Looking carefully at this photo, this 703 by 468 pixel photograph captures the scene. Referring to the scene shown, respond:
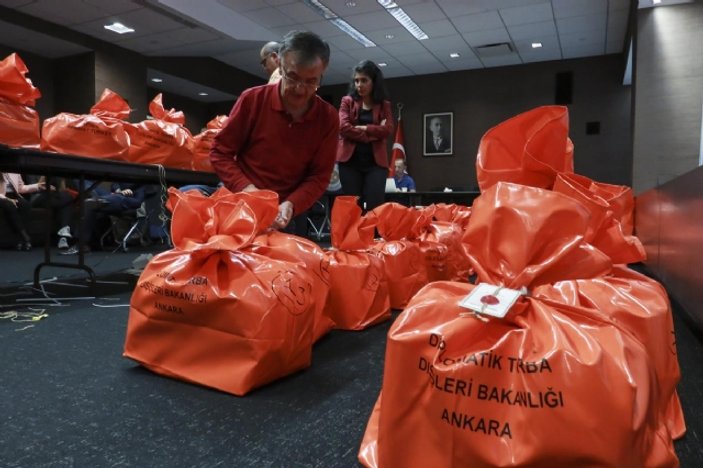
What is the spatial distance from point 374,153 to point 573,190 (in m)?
1.60

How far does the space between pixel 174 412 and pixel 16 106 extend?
188cm

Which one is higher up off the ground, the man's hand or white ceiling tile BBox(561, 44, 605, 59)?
white ceiling tile BBox(561, 44, 605, 59)

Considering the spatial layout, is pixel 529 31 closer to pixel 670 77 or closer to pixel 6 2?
pixel 670 77

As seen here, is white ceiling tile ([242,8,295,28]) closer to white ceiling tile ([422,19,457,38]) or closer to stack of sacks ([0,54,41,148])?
white ceiling tile ([422,19,457,38])

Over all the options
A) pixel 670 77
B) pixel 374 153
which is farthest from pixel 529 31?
pixel 374 153

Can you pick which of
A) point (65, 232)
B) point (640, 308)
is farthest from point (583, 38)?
point (640, 308)

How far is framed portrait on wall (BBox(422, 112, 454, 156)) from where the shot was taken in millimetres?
8664

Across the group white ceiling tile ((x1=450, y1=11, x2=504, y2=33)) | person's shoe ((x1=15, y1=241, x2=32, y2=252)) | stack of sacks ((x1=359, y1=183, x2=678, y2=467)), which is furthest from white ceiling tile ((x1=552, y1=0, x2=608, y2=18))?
person's shoe ((x1=15, y1=241, x2=32, y2=252))

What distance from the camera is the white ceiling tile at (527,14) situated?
5805 mm

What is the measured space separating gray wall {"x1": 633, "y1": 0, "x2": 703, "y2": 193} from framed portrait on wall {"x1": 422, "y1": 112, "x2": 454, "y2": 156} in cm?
362

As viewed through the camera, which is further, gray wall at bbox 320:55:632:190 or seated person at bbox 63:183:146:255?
gray wall at bbox 320:55:632:190

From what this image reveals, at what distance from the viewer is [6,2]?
5539 millimetres

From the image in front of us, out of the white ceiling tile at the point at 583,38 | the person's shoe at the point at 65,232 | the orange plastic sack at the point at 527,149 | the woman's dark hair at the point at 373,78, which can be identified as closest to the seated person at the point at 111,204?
the person's shoe at the point at 65,232

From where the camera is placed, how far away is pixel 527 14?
6.01 metres
